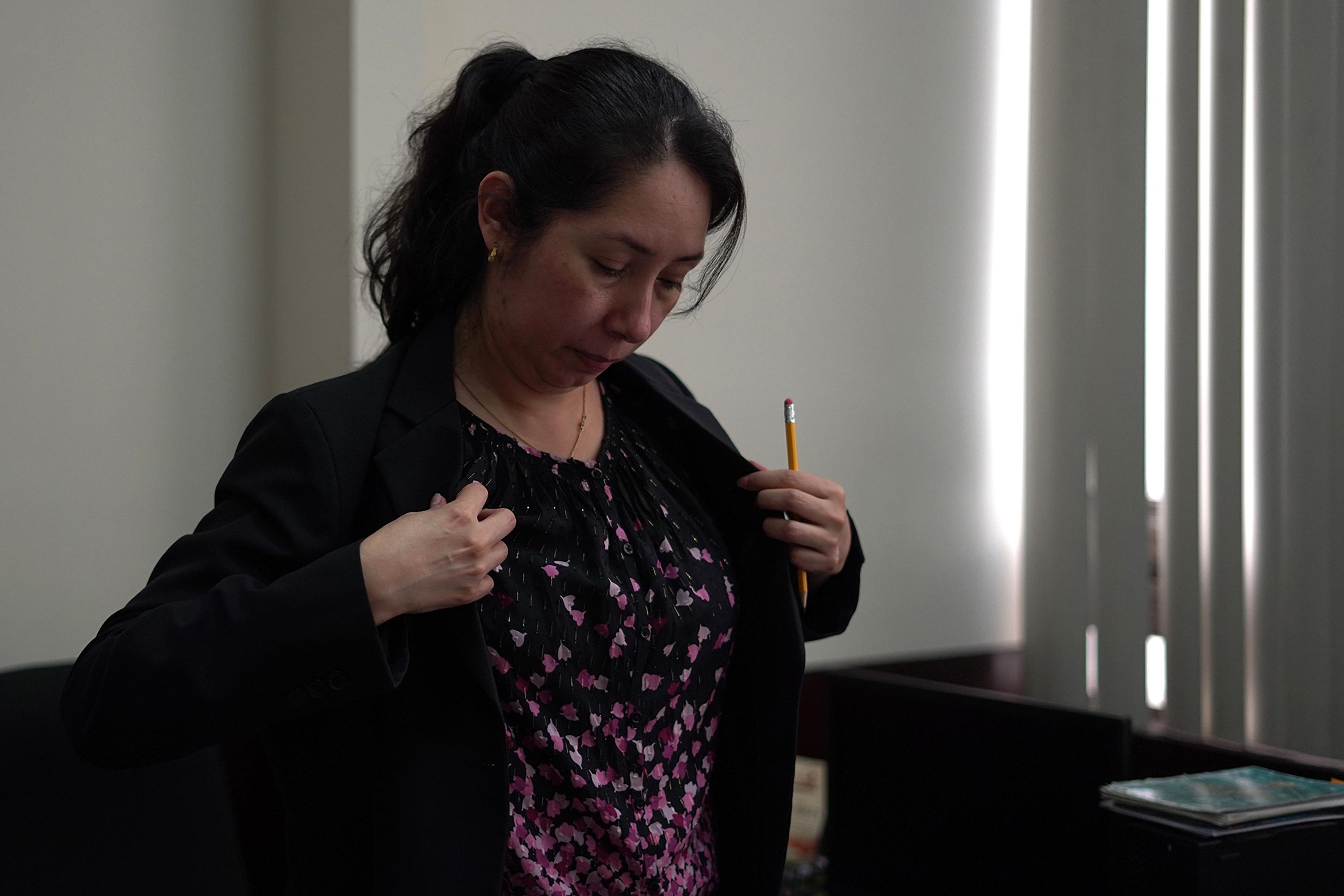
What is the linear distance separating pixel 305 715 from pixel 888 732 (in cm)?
133

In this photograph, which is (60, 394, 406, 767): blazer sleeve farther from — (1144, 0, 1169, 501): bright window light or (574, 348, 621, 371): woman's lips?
(1144, 0, 1169, 501): bright window light

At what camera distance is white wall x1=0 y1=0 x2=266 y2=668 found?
1735 millimetres

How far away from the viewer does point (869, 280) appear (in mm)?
2734

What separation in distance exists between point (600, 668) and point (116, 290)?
45.7 inches

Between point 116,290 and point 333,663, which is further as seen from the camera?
point 116,290

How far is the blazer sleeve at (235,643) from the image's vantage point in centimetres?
94

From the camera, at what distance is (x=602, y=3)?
2.30m

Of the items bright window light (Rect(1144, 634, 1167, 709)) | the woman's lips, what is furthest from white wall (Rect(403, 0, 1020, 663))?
the woman's lips

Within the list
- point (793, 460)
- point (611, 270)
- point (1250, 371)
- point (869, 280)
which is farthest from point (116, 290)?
point (1250, 371)

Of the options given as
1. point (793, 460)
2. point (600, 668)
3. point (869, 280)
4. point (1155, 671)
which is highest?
point (869, 280)

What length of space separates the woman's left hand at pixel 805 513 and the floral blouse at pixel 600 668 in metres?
0.08

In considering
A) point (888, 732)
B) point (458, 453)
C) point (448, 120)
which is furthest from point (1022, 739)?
point (448, 120)

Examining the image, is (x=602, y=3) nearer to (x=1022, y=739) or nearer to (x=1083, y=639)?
(x=1022, y=739)

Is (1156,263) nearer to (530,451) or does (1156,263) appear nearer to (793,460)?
(793,460)
